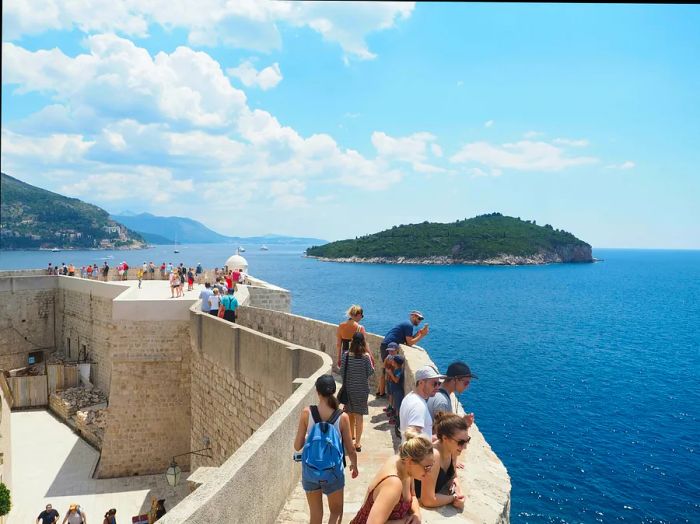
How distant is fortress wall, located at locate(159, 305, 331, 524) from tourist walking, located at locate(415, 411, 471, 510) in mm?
1442

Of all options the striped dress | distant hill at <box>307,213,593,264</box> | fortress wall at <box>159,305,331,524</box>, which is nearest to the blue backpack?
fortress wall at <box>159,305,331,524</box>

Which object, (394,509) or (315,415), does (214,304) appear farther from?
(394,509)

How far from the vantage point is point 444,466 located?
3.87 m

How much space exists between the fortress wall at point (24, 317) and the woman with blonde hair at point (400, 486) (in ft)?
88.9

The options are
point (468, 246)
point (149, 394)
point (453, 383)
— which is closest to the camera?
point (453, 383)

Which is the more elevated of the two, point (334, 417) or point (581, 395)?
point (334, 417)

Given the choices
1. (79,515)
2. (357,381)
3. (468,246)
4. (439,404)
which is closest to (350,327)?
(357,381)

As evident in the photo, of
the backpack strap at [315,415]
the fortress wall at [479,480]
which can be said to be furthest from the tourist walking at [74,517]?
the backpack strap at [315,415]

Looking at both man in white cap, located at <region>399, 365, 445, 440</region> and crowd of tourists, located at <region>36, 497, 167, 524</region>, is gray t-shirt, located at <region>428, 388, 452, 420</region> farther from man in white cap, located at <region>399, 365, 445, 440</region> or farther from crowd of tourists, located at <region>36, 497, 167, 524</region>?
crowd of tourists, located at <region>36, 497, 167, 524</region>

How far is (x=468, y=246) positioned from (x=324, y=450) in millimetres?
161408

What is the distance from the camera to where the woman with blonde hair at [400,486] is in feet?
10.0

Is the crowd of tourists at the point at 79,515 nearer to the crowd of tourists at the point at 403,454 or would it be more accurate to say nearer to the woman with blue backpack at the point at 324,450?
the woman with blue backpack at the point at 324,450

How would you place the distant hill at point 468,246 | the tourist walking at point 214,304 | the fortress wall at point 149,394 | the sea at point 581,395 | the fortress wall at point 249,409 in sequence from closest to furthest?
the fortress wall at point 249,409 < the tourist walking at point 214,304 < the fortress wall at point 149,394 < the sea at point 581,395 < the distant hill at point 468,246

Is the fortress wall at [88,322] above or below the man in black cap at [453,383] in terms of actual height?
below
